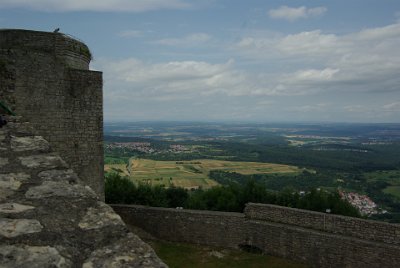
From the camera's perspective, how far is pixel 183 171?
74062mm

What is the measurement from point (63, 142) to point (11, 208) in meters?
7.38

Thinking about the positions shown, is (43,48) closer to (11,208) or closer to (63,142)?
(63,142)

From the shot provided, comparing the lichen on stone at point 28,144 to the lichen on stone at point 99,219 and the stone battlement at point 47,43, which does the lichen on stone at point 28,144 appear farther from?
the stone battlement at point 47,43

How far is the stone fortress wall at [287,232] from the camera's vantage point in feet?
33.5

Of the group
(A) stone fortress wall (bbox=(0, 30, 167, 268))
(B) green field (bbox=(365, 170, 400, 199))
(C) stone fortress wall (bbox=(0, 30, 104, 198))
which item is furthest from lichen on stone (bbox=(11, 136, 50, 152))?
(B) green field (bbox=(365, 170, 400, 199))

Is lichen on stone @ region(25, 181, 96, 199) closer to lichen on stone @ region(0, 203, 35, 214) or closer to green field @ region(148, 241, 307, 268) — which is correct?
lichen on stone @ region(0, 203, 35, 214)

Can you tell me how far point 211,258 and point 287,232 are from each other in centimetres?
234

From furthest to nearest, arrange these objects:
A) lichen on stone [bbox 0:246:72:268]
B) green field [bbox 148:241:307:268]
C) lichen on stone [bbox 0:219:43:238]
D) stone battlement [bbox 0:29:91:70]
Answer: green field [bbox 148:241:307:268], stone battlement [bbox 0:29:91:70], lichen on stone [bbox 0:219:43:238], lichen on stone [bbox 0:246:72:268]

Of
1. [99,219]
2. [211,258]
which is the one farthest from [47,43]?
[99,219]

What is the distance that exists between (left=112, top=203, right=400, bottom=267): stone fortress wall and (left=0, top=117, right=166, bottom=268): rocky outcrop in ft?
28.7

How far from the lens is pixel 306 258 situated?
11.1 metres

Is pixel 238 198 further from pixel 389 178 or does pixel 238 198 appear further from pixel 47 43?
pixel 389 178

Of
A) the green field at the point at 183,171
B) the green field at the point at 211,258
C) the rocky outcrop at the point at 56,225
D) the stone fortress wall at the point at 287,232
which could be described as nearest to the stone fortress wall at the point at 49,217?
the rocky outcrop at the point at 56,225

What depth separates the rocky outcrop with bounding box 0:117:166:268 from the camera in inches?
93.6
